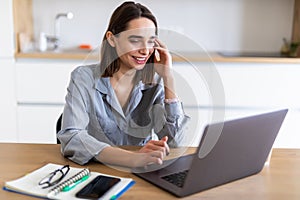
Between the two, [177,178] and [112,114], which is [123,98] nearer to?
[112,114]

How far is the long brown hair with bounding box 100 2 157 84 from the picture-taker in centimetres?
136

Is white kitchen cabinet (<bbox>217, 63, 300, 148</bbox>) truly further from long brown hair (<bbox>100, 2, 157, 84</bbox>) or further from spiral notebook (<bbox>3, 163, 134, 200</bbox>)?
spiral notebook (<bbox>3, 163, 134, 200</bbox>)

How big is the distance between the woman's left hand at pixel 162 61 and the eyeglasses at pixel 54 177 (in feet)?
1.71

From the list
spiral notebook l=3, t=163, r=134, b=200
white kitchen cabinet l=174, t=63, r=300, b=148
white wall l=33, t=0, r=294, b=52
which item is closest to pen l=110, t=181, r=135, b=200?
spiral notebook l=3, t=163, r=134, b=200

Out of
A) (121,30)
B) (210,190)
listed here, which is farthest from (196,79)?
(210,190)

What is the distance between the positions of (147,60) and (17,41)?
174 centimetres

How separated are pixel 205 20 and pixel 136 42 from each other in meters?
2.11

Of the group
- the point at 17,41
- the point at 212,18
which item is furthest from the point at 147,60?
the point at 212,18

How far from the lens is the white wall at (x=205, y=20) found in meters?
3.25

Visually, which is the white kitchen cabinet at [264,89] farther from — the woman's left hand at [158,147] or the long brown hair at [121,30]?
the woman's left hand at [158,147]

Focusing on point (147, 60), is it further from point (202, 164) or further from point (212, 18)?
point (212, 18)

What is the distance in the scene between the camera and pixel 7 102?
2910 millimetres

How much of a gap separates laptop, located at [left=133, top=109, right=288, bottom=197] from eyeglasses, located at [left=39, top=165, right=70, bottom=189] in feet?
0.65

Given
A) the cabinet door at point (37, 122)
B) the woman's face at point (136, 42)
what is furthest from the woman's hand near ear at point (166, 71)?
the cabinet door at point (37, 122)
